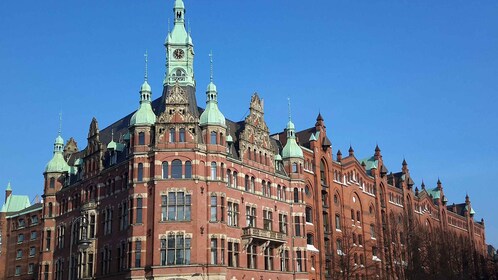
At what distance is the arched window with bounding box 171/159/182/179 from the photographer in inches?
3052

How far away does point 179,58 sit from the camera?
88.1 metres

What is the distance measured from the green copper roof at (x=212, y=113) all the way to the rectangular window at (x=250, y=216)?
12701 mm

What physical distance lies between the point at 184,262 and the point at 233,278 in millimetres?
8232

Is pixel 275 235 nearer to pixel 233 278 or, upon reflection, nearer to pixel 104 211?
pixel 233 278

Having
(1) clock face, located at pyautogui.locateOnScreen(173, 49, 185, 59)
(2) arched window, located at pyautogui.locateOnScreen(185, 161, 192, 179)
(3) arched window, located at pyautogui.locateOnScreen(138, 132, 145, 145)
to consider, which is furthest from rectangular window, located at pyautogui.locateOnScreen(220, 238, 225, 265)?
(1) clock face, located at pyautogui.locateOnScreen(173, 49, 185, 59)

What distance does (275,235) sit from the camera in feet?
282

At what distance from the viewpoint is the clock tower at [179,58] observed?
86.9m

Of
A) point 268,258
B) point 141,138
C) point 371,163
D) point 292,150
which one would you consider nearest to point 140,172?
point 141,138

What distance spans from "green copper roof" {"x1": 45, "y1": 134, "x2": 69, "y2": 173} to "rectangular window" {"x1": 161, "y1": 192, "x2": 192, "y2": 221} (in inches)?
1215

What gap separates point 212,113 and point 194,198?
11530mm

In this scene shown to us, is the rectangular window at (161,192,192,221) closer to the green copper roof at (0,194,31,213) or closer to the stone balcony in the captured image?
the stone balcony

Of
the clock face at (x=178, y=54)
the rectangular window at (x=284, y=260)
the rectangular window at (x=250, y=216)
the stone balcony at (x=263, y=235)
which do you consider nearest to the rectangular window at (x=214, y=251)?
the stone balcony at (x=263, y=235)

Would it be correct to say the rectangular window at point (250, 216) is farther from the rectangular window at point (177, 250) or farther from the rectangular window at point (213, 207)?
the rectangular window at point (177, 250)

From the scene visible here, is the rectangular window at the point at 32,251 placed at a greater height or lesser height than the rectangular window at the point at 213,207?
lesser
